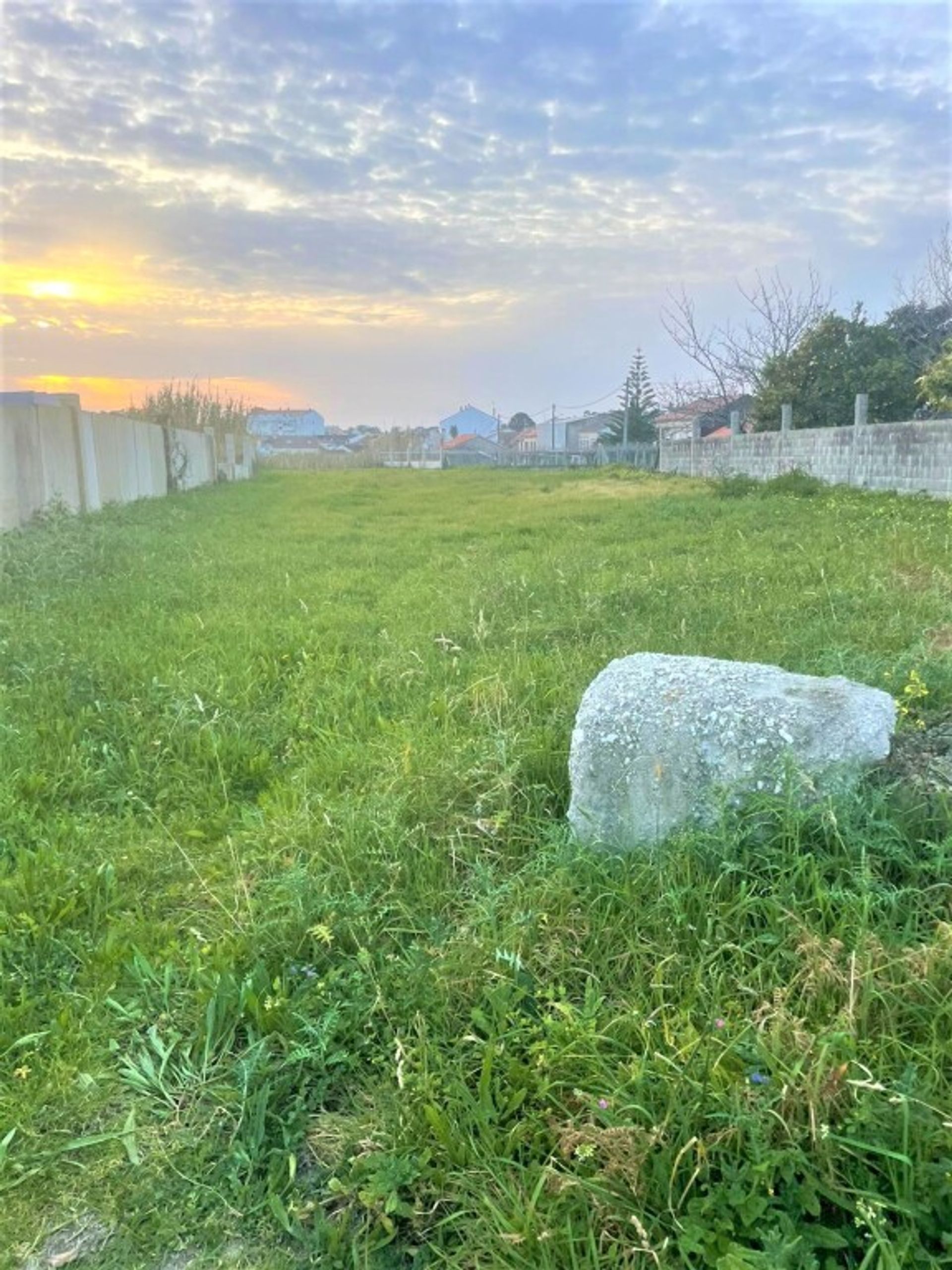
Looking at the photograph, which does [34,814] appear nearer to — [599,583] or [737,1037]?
[737,1037]

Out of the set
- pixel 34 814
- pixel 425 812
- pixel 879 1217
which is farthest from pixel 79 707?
pixel 879 1217

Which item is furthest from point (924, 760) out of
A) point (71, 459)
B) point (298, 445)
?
point (298, 445)

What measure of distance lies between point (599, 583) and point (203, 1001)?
382 centimetres

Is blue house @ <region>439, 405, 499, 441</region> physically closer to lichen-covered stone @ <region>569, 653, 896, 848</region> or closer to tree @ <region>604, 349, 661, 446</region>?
tree @ <region>604, 349, 661, 446</region>

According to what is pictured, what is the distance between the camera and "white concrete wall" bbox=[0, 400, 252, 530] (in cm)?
856

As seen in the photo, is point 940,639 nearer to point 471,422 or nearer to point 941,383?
point 941,383

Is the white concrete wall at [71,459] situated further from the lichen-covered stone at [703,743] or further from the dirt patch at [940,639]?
the dirt patch at [940,639]

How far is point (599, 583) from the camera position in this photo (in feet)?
16.8

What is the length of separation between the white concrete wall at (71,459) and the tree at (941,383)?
12.1 metres

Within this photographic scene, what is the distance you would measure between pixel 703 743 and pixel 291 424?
251 ft

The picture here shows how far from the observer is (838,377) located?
53.6ft

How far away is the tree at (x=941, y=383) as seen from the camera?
38.0 feet

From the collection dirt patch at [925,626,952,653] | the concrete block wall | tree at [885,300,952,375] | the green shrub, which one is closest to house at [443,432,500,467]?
tree at [885,300,952,375]

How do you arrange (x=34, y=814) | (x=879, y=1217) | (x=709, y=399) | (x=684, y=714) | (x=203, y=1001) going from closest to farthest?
(x=879, y=1217) → (x=203, y=1001) → (x=684, y=714) → (x=34, y=814) → (x=709, y=399)
